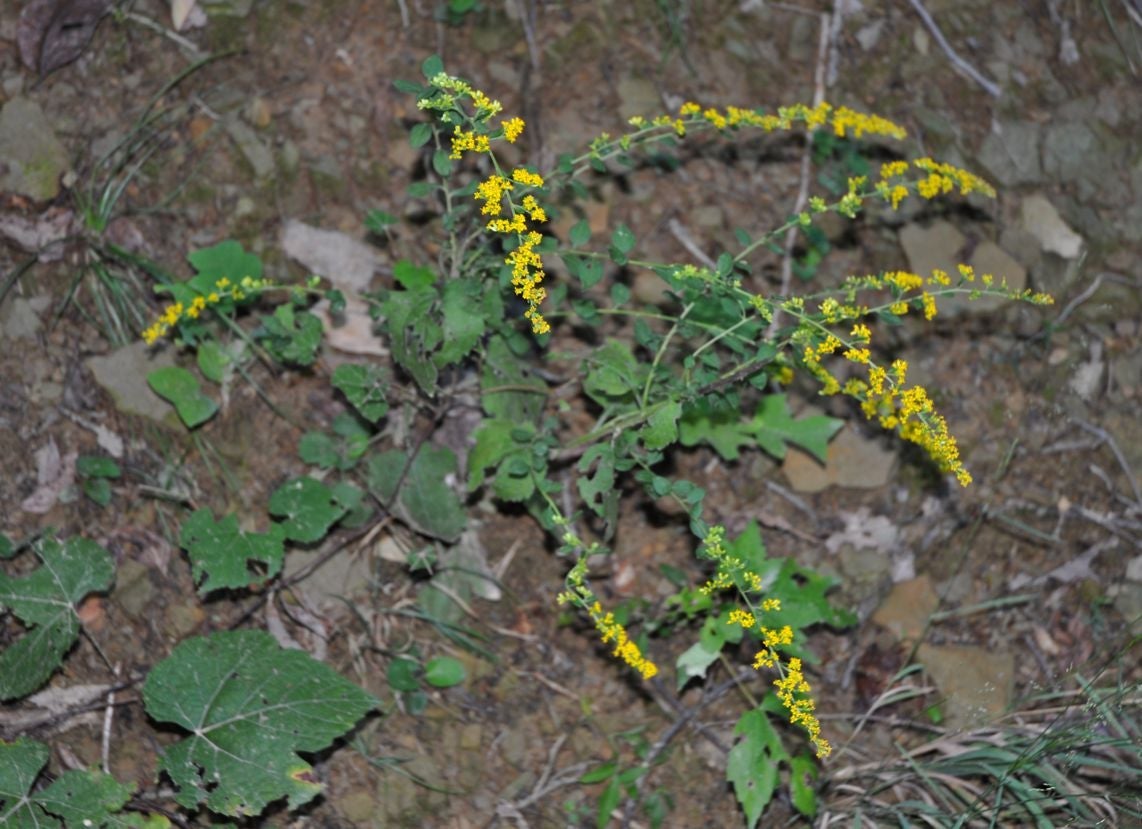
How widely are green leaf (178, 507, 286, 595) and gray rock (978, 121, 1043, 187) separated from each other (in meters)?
2.57

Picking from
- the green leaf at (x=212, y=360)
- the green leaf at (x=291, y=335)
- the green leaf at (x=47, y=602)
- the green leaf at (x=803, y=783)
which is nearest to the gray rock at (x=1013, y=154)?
the green leaf at (x=803, y=783)

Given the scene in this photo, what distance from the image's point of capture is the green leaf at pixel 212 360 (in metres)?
3.04

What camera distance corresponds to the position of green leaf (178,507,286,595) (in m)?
2.74

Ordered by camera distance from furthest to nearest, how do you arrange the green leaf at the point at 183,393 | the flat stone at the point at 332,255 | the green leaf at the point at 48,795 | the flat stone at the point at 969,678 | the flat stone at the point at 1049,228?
the flat stone at the point at 1049,228
the flat stone at the point at 332,255
the flat stone at the point at 969,678
the green leaf at the point at 183,393
the green leaf at the point at 48,795

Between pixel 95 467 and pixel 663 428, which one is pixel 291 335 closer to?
pixel 95 467

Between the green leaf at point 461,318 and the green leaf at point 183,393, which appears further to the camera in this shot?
the green leaf at point 183,393

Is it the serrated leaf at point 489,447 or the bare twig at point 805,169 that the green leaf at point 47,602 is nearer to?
the serrated leaf at point 489,447

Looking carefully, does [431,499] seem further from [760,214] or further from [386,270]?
[760,214]

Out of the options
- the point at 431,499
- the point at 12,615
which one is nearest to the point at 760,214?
the point at 431,499

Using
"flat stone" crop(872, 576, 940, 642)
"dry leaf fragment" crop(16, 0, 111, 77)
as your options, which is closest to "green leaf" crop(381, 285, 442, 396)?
"dry leaf fragment" crop(16, 0, 111, 77)

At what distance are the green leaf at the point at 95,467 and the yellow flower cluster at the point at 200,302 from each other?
34 centimetres

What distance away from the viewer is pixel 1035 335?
11.6 ft

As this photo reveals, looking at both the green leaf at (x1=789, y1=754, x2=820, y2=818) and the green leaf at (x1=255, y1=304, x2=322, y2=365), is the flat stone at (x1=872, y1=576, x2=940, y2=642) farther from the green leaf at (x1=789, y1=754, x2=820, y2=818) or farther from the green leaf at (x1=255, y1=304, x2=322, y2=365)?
the green leaf at (x1=255, y1=304, x2=322, y2=365)

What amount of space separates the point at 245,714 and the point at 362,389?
0.86 meters
